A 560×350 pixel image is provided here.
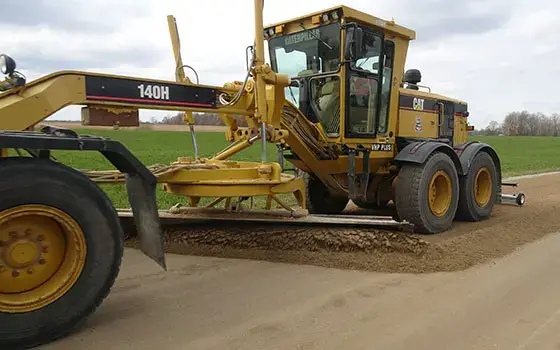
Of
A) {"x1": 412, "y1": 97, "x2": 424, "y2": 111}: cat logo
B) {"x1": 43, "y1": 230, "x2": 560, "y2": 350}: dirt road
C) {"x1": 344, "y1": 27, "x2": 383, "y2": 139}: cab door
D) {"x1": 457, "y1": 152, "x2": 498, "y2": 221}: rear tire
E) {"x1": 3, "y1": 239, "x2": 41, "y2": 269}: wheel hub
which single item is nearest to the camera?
{"x1": 3, "y1": 239, "x2": 41, "y2": 269}: wheel hub

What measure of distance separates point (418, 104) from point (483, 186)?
1.70m

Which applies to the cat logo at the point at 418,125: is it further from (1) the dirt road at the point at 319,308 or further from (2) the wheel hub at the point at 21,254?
(2) the wheel hub at the point at 21,254

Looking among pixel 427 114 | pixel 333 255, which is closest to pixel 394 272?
pixel 333 255

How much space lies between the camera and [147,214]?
368cm

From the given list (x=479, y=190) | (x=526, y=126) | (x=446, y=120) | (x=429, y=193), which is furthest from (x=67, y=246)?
(x=526, y=126)

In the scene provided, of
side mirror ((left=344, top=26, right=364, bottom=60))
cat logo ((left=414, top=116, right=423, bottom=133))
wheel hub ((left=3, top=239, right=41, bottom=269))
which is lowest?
wheel hub ((left=3, top=239, right=41, bottom=269))

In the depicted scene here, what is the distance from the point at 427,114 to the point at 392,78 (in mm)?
1157

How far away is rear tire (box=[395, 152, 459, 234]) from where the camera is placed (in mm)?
→ 6391

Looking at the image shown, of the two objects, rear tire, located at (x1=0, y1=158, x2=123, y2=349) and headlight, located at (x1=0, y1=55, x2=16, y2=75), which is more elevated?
headlight, located at (x1=0, y1=55, x2=16, y2=75)

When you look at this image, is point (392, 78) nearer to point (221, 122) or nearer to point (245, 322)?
point (221, 122)

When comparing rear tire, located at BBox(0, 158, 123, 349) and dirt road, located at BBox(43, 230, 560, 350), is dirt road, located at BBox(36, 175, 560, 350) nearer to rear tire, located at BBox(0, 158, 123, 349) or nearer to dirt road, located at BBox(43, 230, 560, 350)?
dirt road, located at BBox(43, 230, 560, 350)

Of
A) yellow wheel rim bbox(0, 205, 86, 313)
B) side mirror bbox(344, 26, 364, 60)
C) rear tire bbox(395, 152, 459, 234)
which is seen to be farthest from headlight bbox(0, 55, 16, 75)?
rear tire bbox(395, 152, 459, 234)

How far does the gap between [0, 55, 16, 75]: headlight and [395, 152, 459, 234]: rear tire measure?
15.0ft

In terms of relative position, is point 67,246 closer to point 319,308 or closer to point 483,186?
point 319,308
